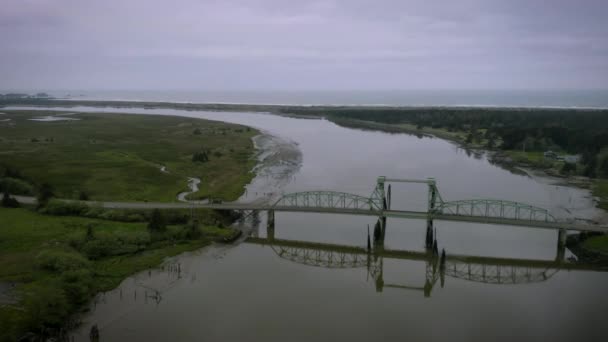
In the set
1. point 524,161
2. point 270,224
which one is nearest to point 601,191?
point 524,161

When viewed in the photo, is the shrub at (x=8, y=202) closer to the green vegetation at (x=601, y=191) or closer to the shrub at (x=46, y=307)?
the shrub at (x=46, y=307)

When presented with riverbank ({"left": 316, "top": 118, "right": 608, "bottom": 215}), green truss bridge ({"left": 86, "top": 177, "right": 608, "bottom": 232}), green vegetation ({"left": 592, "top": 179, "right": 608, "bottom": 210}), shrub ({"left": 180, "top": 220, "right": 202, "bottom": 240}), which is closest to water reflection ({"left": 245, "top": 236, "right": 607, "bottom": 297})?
green truss bridge ({"left": 86, "top": 177, "right": 608, "bottom": 232})

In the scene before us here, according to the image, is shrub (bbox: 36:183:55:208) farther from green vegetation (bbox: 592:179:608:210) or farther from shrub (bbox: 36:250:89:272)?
green vegetation (bbox: 592:179:608:210)

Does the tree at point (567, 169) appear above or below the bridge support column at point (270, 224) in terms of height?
above

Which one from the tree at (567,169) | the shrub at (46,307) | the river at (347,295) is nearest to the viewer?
the shrub at (46,307)

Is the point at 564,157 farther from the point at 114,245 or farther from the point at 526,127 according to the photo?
the point at 114,245

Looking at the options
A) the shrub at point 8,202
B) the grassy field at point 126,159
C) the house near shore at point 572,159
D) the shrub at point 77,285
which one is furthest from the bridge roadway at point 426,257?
the house near shore at point 572,159

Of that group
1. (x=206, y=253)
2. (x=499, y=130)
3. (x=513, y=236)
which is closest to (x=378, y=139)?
(x=499, y=130)
